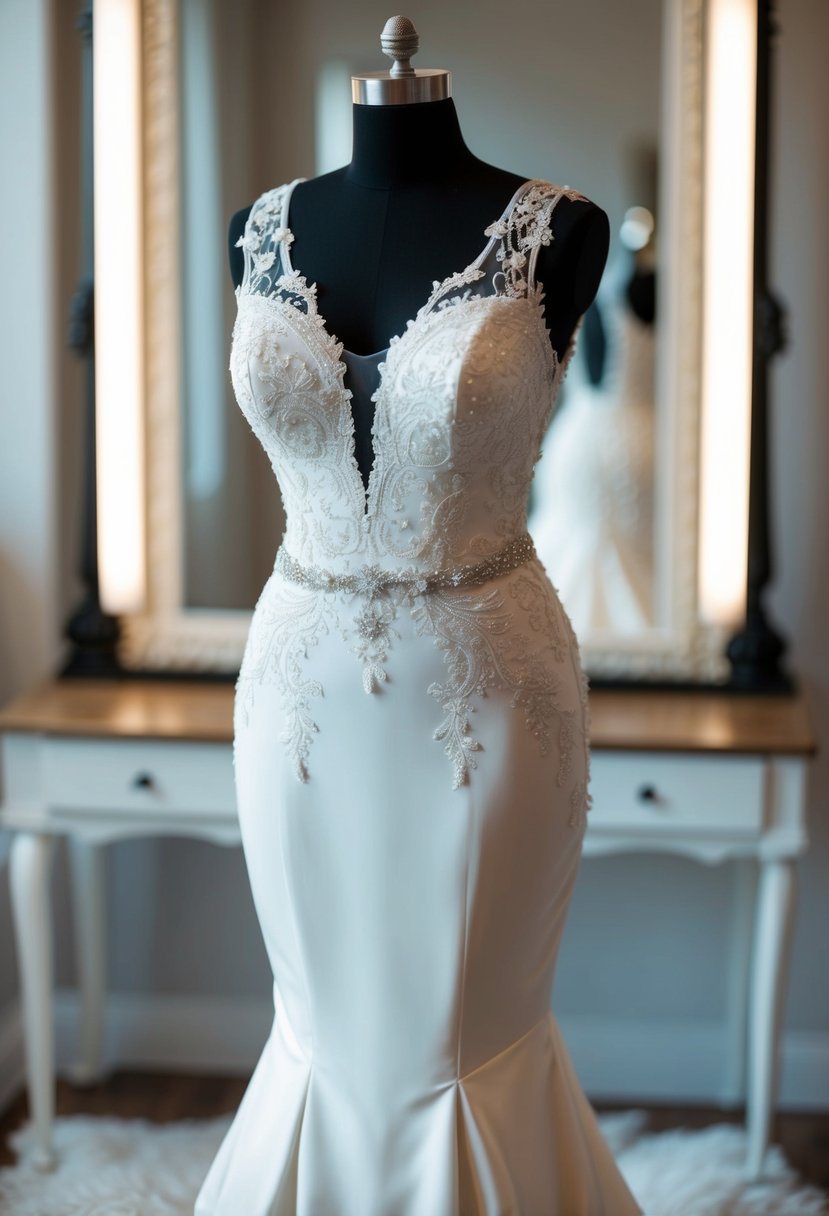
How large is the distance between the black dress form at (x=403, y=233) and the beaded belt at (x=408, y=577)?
118mm

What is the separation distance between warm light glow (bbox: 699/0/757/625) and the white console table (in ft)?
0.85

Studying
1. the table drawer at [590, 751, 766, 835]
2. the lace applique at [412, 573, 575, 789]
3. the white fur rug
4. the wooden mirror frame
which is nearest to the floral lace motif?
the lace applique at [412, 573, 575, 789]

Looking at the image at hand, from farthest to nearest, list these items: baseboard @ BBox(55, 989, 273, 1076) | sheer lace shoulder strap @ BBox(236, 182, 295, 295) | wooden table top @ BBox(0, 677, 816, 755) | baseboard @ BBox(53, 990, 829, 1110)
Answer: baseboard @ BBox(55, 989, 273, 1076) → baseboard @ BBox(53, 990, 829, 1110) → wooden table top @ BBox(0, 677, 816, 755) → sheer lace shoulder strap @ BBox(236, 182, 295, 295)

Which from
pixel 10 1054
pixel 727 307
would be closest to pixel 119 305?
pixel 727 307

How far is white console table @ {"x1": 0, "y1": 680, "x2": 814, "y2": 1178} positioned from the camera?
2152mm

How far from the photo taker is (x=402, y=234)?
4.97ft

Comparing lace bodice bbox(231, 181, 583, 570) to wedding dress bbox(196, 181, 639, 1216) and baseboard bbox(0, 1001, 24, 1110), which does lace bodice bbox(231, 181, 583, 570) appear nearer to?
wedding dress bbox(196, 181, 639, 1216)

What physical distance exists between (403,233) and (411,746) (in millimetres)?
567

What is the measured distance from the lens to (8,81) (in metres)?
2.52

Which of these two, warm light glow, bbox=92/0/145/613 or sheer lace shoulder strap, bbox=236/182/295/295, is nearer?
sheer lace shoulder strap, bbox=236/182/295/295

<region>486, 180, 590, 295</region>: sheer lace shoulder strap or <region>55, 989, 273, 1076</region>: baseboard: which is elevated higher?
<region>486, 180, 590, 295</region>: sheer lace shoulder strap

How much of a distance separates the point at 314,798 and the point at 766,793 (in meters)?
0.94

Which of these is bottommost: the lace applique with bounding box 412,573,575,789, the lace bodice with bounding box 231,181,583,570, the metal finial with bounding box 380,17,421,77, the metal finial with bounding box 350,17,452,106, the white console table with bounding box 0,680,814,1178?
the white console table with bounding box 0,680,814,1178

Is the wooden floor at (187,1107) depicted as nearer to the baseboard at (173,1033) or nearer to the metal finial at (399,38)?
the baseboard at (173,1033)
